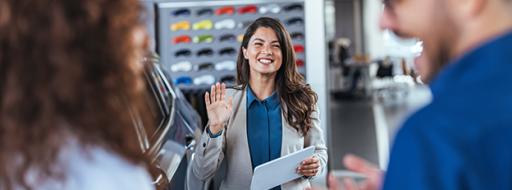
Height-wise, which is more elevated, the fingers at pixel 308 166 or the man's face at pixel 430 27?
the man's face at pixel 430 27

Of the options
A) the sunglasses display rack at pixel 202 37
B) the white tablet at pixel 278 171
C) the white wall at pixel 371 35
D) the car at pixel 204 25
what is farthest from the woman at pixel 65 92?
the white wall at pixel 371 35

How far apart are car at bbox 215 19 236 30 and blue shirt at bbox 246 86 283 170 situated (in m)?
1.96

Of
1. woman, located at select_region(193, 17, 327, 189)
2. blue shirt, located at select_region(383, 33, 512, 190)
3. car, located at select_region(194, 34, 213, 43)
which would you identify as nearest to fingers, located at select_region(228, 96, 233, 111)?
woman, located at select_region(193, 17, 327, 189)

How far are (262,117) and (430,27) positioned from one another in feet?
3.97

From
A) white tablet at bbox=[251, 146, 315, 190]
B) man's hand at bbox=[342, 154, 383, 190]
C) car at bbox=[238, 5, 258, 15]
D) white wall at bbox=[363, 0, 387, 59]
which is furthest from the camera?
white wall at bbox=[363, 0, 387, 59]

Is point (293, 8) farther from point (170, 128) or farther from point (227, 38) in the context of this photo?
point (170, 128)

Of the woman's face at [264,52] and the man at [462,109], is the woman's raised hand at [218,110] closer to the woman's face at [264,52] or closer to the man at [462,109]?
the woman's face at [264,52]

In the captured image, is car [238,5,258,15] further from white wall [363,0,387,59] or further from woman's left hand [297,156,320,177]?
white wall [363,0,387,59]

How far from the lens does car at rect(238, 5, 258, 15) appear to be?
386cm

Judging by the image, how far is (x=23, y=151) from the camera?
0.81 meters

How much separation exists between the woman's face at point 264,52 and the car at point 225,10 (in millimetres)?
1975

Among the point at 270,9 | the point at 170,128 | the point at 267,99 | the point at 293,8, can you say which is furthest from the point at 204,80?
the point at 267,99

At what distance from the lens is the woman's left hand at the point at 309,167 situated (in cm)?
194

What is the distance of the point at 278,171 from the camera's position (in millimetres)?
1837
